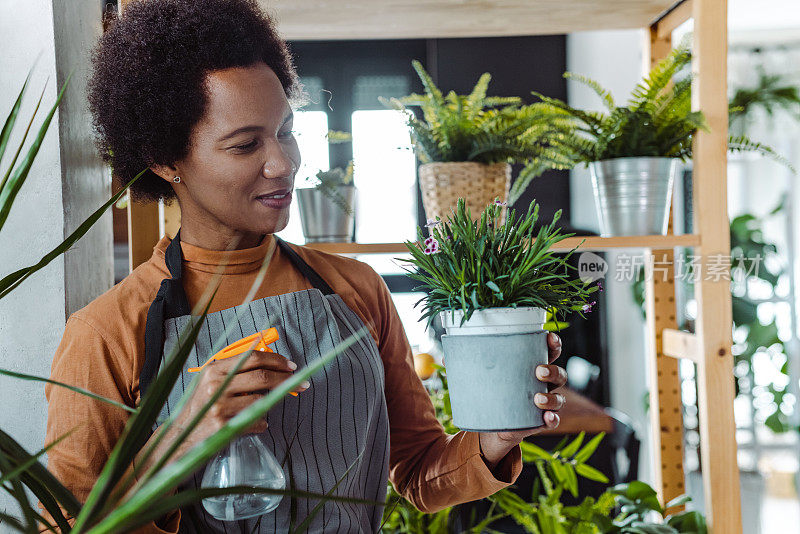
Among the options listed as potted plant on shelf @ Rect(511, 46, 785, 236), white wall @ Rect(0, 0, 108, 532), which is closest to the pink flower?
A: white wall @ Rect(0, 0, 108, 532)

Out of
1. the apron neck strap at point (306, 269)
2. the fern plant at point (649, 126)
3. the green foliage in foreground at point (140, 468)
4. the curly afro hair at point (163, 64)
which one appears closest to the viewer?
the green foliage in foreground at point (140, 468)

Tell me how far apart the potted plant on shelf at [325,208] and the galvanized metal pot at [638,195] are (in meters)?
0.53

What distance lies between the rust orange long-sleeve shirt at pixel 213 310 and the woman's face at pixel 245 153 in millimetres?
84

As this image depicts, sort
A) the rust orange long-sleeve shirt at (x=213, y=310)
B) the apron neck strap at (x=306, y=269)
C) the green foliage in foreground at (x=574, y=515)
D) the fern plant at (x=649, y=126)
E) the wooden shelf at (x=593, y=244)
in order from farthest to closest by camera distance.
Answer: the green foliage in foreground at (x=574, y=515) < the fern plant at (x=649, y=126) < the wooden shelf at (x=593, y=244) < the apron neck strap at (x=306, y=269) < the rust orange long-sleeve shirt at (x=213, y=310)

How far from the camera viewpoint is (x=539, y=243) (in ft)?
2.71

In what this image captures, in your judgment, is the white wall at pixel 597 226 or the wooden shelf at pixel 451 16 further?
the white wall at pixel 597 226

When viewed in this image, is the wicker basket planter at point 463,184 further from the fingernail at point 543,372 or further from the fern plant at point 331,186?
the fingernail at point 543,372

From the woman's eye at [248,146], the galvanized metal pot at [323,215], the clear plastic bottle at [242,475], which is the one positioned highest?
the woman's eye at [248,146]

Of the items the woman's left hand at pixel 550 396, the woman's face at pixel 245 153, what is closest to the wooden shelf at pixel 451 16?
the woman's face at pixel 245 153

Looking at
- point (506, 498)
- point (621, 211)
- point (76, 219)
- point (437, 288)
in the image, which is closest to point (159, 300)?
point (76, 219)

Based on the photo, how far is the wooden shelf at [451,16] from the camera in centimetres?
146

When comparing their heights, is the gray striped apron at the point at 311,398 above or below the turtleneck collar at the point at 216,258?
below

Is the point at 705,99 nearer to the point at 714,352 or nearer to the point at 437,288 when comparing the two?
the point at 714,352

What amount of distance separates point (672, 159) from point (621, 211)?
15 centimetres
